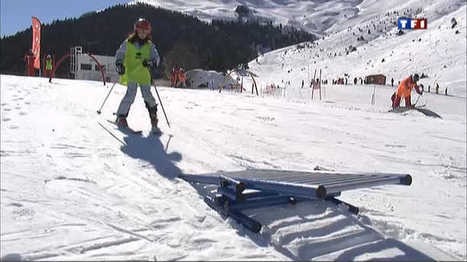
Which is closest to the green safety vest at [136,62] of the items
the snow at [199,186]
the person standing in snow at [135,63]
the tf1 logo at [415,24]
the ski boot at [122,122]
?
the person standing in snow at [135,63]

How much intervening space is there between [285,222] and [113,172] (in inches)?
82.8

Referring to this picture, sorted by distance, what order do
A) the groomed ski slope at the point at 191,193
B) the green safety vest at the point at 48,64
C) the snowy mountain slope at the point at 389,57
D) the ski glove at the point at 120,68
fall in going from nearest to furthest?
the groomed ski slope at the point at 191,193 < the ski glove at the point at 120,68 < the green safety vest at the point at 48,64 < the snowy mountain slope at the point at 389,57

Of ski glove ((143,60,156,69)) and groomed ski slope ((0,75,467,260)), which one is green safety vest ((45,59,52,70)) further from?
ski glove ((143,60,156,69))

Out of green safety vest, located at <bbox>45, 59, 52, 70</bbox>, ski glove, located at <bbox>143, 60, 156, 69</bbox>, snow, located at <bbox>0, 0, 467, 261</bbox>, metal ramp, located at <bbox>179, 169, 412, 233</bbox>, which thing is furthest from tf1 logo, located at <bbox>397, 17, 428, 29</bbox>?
metal ramp, located at <bbox>179, 169, 412, 233</bbox>

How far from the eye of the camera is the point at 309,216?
407 centimetres

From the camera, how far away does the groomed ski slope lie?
3414 millimetres

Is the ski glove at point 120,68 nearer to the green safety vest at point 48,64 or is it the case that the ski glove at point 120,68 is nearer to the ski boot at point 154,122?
the ski boot at point 154,122

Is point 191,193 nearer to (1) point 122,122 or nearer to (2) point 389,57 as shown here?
(1) point 122,122

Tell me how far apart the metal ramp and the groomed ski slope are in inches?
3.8

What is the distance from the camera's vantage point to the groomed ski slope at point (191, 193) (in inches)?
134

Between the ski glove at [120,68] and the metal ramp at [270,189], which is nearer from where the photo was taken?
the metal ramp at [270,189]

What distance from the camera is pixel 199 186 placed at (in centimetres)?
490

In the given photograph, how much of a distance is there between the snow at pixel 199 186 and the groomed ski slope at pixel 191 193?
0.6 inches

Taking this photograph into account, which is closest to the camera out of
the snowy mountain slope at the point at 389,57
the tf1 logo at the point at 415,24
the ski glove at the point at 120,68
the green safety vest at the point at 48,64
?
the ski glove at the point at 120,68
